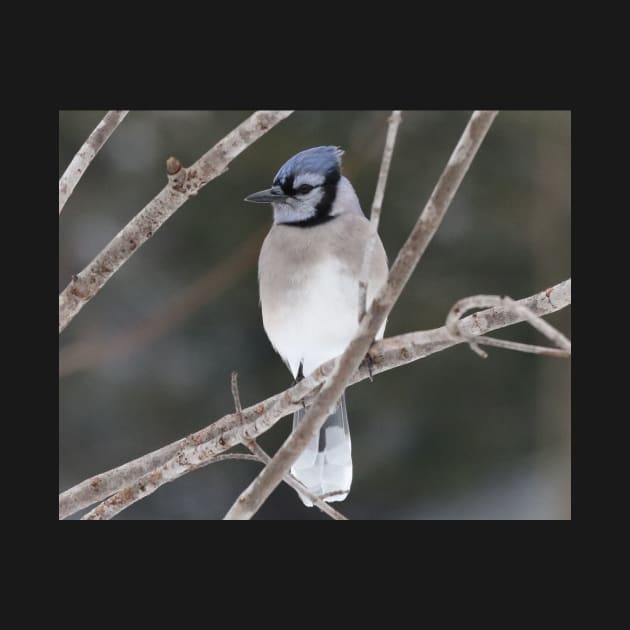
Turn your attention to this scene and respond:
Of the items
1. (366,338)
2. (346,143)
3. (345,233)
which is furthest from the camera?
(346,143)

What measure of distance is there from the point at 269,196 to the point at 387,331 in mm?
1865

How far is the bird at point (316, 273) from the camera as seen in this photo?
8.05 feet

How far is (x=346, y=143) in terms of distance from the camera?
4184 mm

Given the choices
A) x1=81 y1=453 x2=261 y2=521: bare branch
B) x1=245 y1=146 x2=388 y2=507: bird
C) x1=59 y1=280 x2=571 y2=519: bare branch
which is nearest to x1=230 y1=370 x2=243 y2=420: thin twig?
x1=59 y1=280 x2=571 y2=519: bare branch

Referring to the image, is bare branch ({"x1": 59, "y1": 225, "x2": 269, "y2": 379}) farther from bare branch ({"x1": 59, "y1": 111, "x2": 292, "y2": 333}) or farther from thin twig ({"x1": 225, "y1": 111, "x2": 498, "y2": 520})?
thin twig ({"x1": 225, "y1": 111, "x2": 498, "y2": 520})

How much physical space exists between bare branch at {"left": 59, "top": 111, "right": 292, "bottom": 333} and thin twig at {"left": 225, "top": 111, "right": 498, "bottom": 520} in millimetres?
588

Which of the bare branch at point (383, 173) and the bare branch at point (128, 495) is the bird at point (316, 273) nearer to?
the bare branch at point (128, 495)

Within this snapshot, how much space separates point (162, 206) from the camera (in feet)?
6.88

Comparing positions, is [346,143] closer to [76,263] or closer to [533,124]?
[533,124]

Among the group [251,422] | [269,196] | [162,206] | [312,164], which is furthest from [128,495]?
[312,164]

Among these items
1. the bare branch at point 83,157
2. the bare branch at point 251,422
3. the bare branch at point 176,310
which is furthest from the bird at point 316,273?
the bare branch at point 176,310

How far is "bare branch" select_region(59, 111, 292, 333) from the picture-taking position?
208 cm

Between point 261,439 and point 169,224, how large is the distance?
1.24 meters

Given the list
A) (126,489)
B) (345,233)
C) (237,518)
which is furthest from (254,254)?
(237,518)
